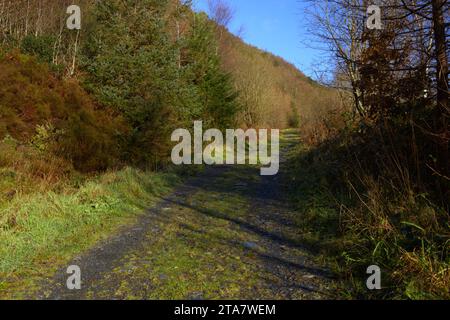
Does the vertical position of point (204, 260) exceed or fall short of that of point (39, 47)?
it falls short

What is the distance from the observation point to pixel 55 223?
19.0 ft

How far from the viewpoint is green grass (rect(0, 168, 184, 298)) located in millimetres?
4430

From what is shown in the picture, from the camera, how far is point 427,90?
6.07 metres

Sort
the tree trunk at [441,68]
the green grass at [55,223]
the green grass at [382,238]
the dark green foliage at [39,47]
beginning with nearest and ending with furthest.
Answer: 1. the green grass at [382,238]
2. the green grass at [55,223]
3. the tree trunk at [441,68]
4. the dark green foliage at [39,47]

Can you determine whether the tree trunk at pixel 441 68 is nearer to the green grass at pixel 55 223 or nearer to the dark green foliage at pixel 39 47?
the green grass at pixel 55 223

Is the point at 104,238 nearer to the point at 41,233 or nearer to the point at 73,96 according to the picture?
the point at 41,233

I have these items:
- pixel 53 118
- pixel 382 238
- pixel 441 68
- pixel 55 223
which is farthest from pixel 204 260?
pixel 53 118

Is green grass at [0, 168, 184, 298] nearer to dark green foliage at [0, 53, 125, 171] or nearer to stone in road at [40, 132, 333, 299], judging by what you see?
stone in road at [40, 132, 333, 299]

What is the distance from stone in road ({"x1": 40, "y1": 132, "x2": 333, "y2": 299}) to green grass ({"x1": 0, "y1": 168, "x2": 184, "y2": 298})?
0.27 metres

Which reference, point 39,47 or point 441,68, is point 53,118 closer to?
point 39,47

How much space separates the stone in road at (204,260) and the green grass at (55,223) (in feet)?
0.88

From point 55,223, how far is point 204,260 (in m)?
2.39

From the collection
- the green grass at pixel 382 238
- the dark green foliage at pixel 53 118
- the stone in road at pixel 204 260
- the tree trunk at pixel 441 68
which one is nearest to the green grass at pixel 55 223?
the stone in road at pixel 204 260

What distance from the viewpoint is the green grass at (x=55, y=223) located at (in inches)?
174
